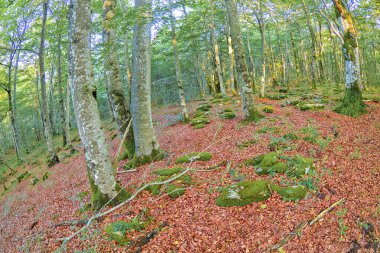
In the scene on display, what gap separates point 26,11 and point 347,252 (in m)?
18.7

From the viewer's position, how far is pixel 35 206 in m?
8.98

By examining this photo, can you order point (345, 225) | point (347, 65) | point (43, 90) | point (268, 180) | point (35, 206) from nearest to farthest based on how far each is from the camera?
point (345, 225)
point (268, 180)
point (35, 206)
point (347, 65)
point (43, 90)

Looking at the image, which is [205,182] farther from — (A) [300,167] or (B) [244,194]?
(A) [300,167]

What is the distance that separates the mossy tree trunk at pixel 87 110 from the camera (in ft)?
18.1

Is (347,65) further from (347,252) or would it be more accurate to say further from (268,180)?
(347,252)

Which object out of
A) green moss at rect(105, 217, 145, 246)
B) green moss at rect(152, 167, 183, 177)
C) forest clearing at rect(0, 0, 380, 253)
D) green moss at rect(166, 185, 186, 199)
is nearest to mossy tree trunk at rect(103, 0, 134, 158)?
forest clearing at rect(0, 0, 380, 253)

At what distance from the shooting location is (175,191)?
5930mm

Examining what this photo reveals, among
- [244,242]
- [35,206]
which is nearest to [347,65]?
[244,242]

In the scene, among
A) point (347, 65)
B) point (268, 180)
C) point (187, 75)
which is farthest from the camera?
point (187, 75)

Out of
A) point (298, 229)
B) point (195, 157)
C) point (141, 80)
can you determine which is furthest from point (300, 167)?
point (141, 80)

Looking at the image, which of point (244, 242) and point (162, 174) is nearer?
point (244, 242)

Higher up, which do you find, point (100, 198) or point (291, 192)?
point (100, 198)

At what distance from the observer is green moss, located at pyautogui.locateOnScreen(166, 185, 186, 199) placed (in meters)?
5.84

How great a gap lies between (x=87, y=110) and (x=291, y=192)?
4.69 metres
